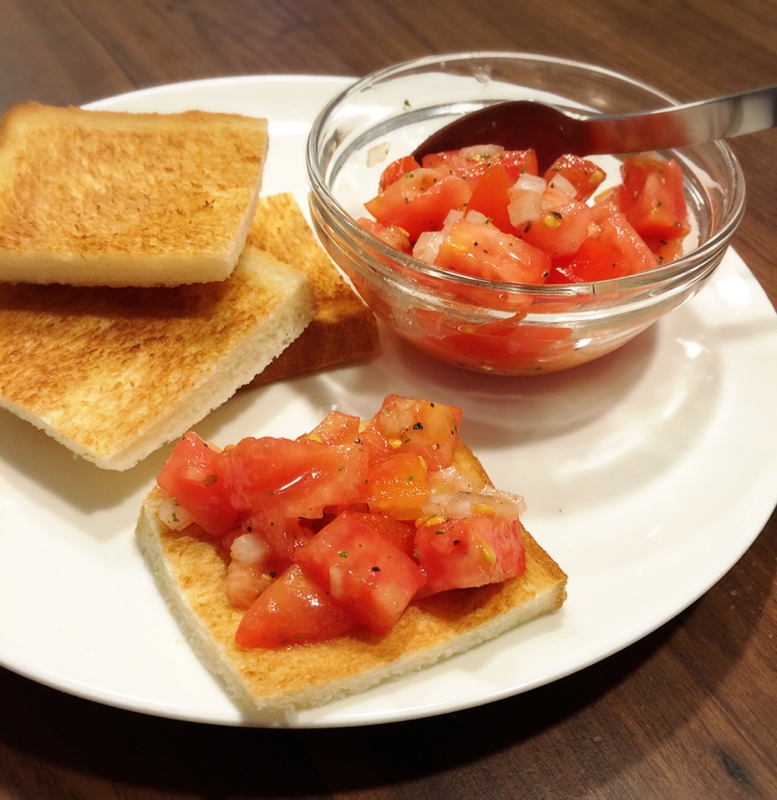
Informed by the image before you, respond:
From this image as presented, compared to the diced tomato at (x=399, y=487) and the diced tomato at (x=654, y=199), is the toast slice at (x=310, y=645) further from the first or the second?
the diced tomato at (x=654, y=199)

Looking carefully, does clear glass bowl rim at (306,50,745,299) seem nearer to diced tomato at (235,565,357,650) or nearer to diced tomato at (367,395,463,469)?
diced tomato at (367,395,463,469)

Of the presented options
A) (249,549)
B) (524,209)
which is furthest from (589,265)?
(249,549)

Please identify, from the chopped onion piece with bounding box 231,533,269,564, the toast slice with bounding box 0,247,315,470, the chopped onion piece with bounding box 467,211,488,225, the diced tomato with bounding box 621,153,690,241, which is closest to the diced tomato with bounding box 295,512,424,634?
the chopped onion piece with bounding box 231,533,269,564

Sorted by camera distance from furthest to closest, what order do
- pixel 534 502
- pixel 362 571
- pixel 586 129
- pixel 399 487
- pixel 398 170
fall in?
pixel 586 129 → pixel 398 170 → pixel 534 502 → pixel 399 487 → pixel 362 571

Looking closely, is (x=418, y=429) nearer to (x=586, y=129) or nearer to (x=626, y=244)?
(x=626, y=244)

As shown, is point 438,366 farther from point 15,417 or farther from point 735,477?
point 15,417

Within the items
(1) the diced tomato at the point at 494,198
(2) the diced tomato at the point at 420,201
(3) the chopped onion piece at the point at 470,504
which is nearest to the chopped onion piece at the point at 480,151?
(2) the diced tomato at the point at 420,201
